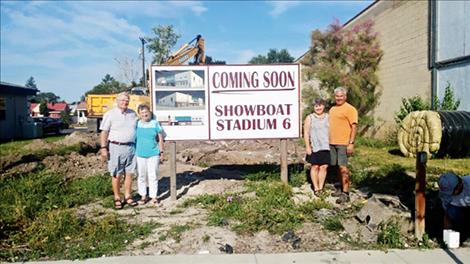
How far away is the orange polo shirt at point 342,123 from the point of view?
6.82 metres

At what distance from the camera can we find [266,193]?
7.09 m

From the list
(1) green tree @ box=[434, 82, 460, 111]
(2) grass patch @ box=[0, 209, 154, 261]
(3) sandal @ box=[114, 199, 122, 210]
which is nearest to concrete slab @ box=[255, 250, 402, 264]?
(2) grass patch @ box=[0, 209, 154, 261]

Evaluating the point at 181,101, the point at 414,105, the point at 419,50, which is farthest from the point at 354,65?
the point at 181,101

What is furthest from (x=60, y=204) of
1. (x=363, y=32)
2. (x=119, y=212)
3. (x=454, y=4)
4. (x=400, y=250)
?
(x=363, y=32)

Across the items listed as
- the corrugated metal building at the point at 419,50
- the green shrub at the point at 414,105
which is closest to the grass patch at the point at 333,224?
the corrugated metal building at the point at 419,50

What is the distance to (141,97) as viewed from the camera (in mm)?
21250

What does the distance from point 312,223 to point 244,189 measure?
7.13 ft

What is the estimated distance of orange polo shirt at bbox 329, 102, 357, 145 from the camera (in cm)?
682

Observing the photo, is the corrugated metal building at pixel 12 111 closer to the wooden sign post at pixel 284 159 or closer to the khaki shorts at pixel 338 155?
the wooden sign post at pixel 284 159

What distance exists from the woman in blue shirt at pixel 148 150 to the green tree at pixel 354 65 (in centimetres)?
1313

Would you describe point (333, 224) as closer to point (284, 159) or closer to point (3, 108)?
point (284, 159)

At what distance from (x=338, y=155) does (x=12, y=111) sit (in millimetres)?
25555

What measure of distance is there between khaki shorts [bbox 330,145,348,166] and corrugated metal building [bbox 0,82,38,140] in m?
23.9

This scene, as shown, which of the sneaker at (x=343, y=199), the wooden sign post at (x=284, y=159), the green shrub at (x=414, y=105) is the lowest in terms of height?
the sneaker at (x=343, y=199)
